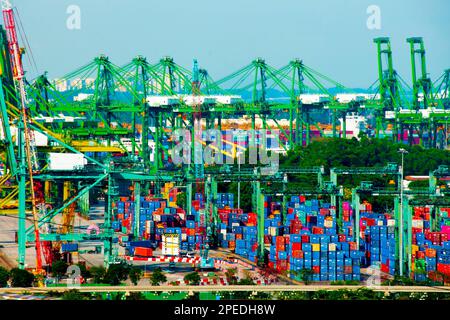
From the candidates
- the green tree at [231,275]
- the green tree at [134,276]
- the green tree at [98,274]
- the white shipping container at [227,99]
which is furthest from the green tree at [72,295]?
the white shipping container at [227,99]

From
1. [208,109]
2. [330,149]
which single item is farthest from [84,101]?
[330,149]

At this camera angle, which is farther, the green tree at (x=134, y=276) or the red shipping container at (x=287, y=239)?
the red shipping container at (x=287, y=239)

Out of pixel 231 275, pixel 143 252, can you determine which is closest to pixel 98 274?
pixel 231 275

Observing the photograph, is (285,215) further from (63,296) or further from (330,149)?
(330,149)

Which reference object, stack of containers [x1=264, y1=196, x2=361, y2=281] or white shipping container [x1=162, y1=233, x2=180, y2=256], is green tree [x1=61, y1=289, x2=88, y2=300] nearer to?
stack of containers [x1=264, y1=196, x2=361, y2=281]

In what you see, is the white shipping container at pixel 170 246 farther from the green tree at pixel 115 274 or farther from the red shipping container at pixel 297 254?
the green tree at pixel 115 274

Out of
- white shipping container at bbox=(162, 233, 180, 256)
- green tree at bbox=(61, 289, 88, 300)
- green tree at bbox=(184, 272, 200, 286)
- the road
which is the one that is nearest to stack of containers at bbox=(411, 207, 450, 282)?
the road
